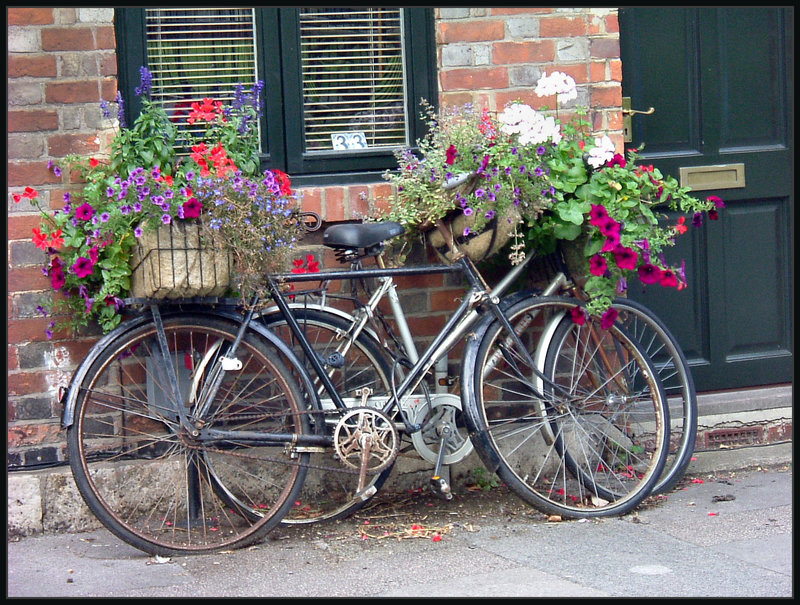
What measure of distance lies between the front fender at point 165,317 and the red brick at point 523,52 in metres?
1.64

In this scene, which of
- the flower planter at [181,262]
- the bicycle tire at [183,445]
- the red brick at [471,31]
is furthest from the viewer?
the red brick at [471,31]

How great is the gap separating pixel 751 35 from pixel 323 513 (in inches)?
125

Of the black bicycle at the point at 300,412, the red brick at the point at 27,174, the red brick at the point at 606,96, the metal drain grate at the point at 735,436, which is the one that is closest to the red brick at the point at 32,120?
the red brick at the point at 27,174

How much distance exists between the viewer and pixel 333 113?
4.67m

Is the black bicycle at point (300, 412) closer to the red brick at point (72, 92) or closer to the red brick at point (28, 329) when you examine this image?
the red brick at point (28, 329)

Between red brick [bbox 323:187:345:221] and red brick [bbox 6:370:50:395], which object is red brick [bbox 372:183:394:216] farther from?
red brick [bbox 6:370:50:395]

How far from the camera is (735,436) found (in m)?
5.15

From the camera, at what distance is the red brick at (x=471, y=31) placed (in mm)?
4543

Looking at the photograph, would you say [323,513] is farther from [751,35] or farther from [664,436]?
[751,35]

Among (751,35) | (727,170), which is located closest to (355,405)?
(727,170)

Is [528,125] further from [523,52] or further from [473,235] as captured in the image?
[523,52]

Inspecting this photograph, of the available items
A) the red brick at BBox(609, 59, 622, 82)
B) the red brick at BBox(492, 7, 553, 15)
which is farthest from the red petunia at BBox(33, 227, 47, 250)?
the red brick at BBox(609, 59, 622, 82)

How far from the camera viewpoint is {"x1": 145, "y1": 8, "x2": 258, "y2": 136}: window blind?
14.5 feet

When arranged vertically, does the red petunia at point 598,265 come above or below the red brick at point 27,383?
above
